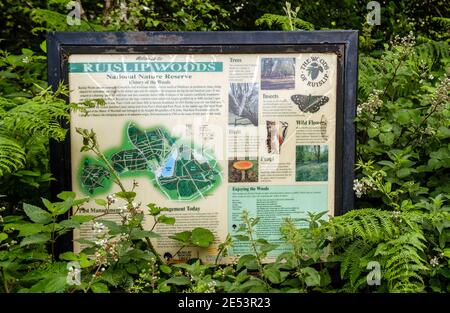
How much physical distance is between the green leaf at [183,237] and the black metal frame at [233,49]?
64 cm

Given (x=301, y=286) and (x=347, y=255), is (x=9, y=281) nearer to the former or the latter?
(x=301, y=286)

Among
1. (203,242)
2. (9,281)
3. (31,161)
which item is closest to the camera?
(9,281)

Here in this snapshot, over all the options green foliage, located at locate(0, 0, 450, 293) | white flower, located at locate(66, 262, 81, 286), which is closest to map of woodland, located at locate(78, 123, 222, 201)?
green foliage, located at locate(0, 0, 450, 293)

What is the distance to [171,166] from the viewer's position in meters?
3.43

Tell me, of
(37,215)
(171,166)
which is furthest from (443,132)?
(37,215)

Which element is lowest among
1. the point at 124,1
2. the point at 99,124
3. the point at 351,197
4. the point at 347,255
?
the point at 347,255

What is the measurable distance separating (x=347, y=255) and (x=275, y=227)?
527 millimetres

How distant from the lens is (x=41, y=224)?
9.66 ft

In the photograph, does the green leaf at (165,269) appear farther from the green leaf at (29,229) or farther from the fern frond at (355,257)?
the fern frond at (355,257)

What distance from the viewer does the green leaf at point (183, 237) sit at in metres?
3.29

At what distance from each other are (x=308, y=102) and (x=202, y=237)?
0.92 m
